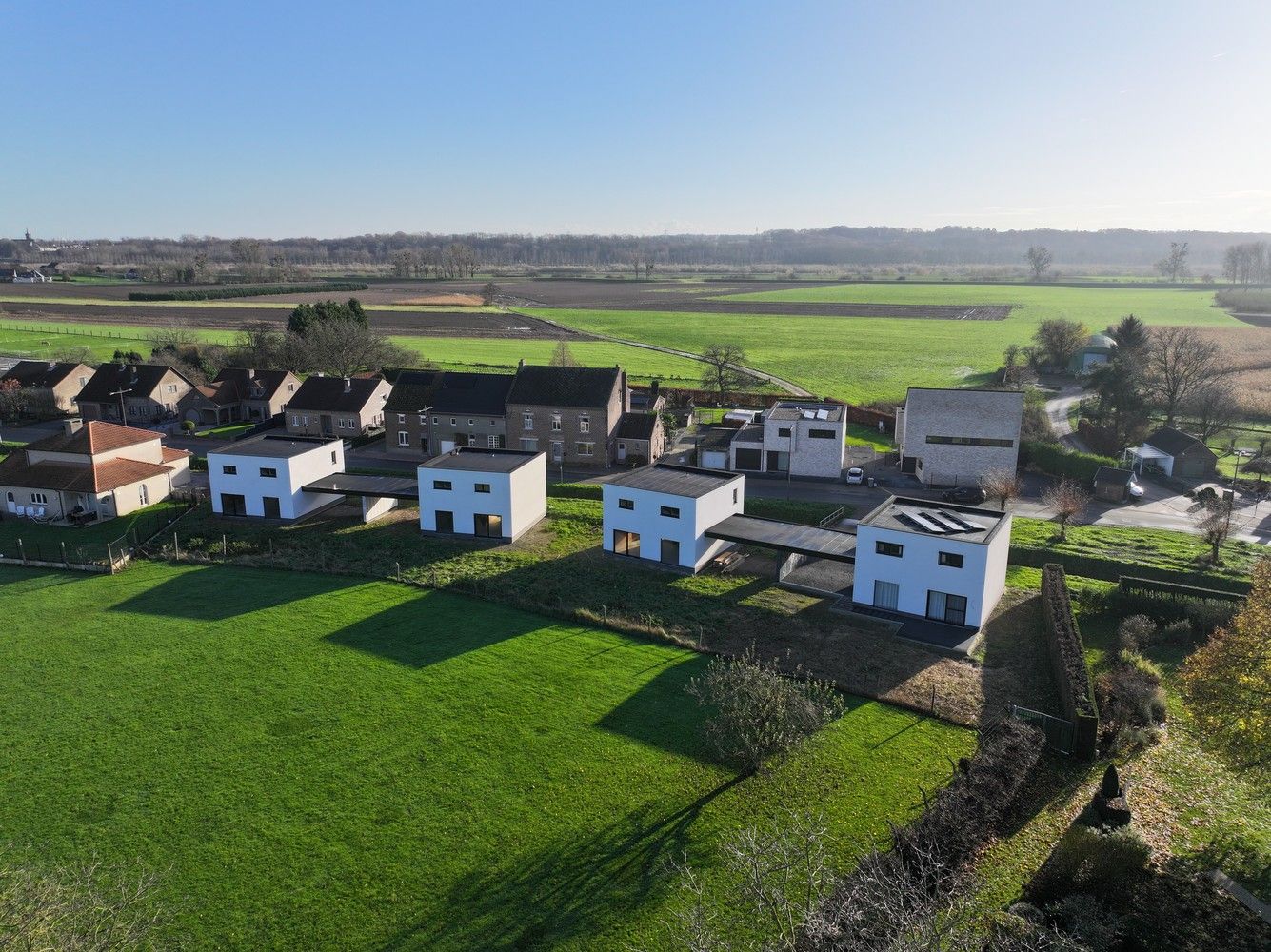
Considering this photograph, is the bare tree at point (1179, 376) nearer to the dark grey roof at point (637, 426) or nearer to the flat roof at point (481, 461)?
the dark grey roof at point (637, 426)

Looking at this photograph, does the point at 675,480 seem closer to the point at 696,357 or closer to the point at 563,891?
the point at 563,891

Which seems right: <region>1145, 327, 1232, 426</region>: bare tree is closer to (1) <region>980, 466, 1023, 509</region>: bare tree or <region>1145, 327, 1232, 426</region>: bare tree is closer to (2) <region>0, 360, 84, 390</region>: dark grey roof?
(1) <region>980, 466, 1023, 509</region>: bare tree

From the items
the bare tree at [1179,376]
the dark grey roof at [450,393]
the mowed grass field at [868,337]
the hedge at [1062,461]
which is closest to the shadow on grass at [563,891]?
the dark grey roof at [450,393]

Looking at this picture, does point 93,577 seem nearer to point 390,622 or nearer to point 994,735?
point 390,622

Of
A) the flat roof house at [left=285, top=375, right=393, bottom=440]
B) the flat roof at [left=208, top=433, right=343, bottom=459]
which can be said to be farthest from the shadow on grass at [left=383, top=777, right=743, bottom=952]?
the flat roof house at [left=285, top=375, right=393, bottom=440]

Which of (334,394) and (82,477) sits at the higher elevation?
(334,394)

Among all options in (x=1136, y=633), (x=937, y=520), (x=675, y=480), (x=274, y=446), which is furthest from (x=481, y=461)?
(x=1136, y=633)
